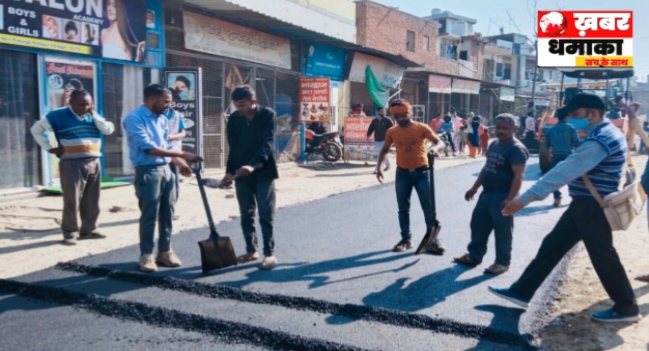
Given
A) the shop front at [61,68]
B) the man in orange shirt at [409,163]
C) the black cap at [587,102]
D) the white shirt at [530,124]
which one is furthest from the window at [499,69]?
the black cap at [587,102]

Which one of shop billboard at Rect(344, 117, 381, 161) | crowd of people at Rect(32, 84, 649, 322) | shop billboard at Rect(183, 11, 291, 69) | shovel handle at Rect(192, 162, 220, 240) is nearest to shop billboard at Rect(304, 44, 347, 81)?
shop billboard at Rect(183, 11, 291, 69)

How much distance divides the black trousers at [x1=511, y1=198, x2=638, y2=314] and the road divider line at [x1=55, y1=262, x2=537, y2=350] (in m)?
0.60

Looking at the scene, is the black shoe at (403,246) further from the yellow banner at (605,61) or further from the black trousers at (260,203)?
the yellow banner at (605,61)

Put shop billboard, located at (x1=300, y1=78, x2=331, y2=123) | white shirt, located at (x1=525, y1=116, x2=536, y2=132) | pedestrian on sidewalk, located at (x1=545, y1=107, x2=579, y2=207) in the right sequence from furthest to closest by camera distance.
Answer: white shirt, located at (x1=525, y1=116, x2=536, y2=132), shop billboard, located at (x1=300, y1=78, x2=331, y2=123), pedestrian on sidewalk, located at (x1=545, y1=107, x2=579, y2=207)

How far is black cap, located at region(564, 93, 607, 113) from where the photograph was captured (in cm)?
401

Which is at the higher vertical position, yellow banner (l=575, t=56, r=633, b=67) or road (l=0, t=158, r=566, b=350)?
yellow banner (l=575, t=56, r=633, b=67)

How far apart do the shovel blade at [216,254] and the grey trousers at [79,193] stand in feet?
7.04

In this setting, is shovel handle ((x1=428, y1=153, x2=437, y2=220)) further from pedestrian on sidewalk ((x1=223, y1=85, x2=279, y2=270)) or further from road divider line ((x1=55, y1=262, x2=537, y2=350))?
road divider line ((x1=55, y1=262, x2=537, y2=350))

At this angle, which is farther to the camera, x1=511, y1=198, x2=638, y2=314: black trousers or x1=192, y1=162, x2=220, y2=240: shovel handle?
x1=192, y1=162, x2=220, y2=240: shovel handle

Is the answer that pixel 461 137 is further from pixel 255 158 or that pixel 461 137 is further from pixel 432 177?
pixel 255 158

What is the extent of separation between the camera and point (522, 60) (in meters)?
51.8

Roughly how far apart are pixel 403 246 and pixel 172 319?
2869mm

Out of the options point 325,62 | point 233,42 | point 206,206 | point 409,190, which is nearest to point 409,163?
point 409,190

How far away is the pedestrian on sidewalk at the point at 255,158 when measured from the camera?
5.36 metres
